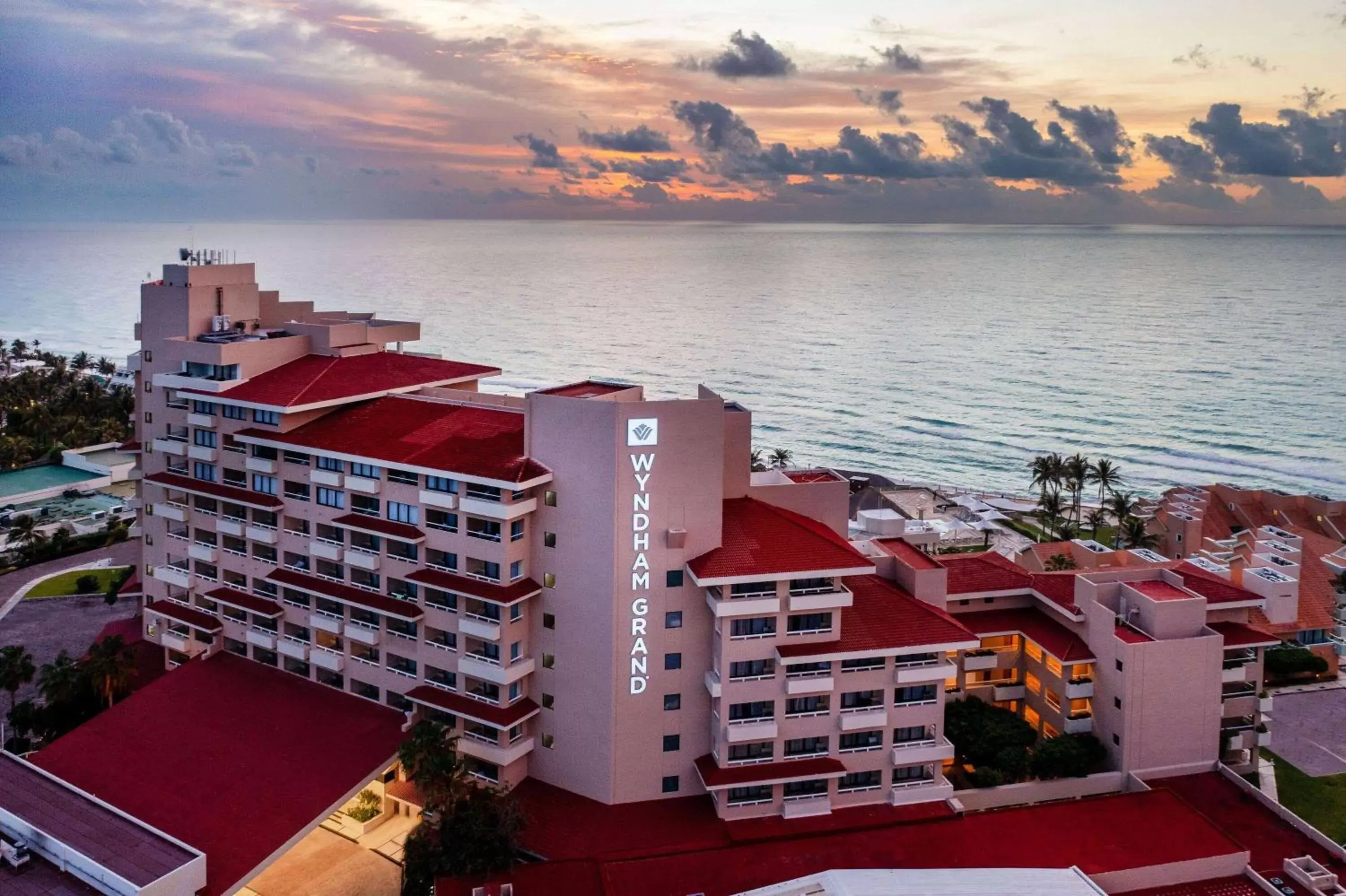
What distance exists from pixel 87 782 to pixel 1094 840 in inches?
1607

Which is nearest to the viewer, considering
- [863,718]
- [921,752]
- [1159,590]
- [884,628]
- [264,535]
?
[863,718]

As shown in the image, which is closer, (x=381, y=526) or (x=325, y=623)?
(x=381, y=526)

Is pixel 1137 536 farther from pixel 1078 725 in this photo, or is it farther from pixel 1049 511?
pixel 1078 725

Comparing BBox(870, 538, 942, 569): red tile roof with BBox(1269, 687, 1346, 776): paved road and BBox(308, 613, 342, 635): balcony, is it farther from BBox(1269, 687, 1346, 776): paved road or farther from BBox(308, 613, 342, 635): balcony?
BBox(308, 613, 342, 635): balcony

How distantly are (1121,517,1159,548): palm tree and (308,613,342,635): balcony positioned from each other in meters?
61.2

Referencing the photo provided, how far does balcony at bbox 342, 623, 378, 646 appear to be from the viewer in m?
48.0

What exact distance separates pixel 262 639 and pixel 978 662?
3671cm

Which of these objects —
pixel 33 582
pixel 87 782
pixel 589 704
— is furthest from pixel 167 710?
pixel 33 582

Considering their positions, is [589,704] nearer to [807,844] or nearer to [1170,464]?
[807,844]

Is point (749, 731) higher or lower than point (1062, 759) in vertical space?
higher

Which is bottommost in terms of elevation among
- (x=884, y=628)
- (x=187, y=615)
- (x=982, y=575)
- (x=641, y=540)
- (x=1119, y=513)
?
(x=187, y=615)

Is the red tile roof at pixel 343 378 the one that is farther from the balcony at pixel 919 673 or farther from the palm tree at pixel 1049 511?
the palm tree at pixel 1049 511

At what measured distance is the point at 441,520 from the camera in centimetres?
4600

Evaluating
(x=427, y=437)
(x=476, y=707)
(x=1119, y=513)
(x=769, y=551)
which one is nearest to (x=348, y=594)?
(x=427, y=437)
